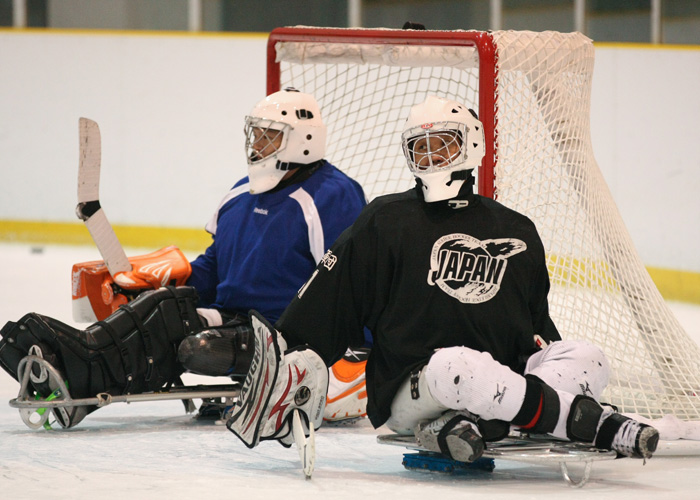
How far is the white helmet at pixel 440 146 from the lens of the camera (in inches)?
116

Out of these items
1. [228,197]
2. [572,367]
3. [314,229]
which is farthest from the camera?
[228,197]

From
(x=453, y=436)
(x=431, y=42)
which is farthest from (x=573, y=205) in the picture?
(x=453, y=436)

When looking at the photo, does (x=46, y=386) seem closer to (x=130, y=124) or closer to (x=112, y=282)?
(x=112, y=282)

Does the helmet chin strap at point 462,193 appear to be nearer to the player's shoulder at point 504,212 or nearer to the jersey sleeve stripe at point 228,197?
the player's shoulder at point 504,212

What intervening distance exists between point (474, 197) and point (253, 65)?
5.17 metres

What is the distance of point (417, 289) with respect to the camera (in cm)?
288

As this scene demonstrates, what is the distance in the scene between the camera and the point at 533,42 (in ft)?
12.1

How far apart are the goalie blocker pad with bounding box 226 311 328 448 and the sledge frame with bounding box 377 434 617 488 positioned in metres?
0.21

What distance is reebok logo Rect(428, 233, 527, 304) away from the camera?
2879 millimetres

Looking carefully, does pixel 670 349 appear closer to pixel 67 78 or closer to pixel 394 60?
pixel 394 60

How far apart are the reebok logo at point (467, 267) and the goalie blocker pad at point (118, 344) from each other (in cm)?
103

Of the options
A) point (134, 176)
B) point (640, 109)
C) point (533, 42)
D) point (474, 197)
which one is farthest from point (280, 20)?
point (474, 197)

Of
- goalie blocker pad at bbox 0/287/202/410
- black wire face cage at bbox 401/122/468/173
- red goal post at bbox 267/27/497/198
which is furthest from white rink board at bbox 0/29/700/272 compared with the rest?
black wire face cage at bbox 401/122/468/173

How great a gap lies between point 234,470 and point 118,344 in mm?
688
